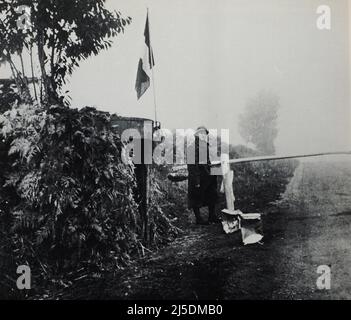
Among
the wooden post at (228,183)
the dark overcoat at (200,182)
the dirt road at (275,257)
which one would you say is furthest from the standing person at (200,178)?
the dirt road at (275,257)

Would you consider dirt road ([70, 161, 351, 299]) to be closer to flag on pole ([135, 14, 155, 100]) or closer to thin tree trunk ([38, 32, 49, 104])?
flag on pole ([135, 14, 155, 100])

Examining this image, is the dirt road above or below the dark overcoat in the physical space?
below

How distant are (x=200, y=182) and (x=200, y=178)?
5cm

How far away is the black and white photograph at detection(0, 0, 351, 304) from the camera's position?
3297 mm

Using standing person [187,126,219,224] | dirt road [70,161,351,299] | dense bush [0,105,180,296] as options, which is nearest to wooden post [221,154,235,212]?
standing person [187,126,219,224]

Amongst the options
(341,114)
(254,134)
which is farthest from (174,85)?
(341,114)

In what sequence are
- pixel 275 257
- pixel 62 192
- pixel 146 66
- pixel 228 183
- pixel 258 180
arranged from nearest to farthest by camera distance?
pixel 62 192, pixel 275 257, pixel 146 66, pixel 228 183, pixel 258 180

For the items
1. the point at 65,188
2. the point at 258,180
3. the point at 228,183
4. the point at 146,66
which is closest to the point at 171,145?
the point at 228,183

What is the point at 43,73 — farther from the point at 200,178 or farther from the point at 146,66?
the point at 200,178

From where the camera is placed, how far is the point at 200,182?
3941 mm

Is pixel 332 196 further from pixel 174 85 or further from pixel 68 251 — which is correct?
pixel 68 251

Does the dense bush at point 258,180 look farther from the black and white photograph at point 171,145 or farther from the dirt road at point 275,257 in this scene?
the dirt road at point 275,257

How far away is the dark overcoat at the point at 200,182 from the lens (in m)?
3.90

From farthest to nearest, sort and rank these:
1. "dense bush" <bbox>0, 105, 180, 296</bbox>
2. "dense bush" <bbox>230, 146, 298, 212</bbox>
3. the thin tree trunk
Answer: "dense bush" <bbox>230, 146, 298, 212</bbox> < the thin tree trunk < "dense bush" <bbox>0, 105, 180, 296</bbox>
